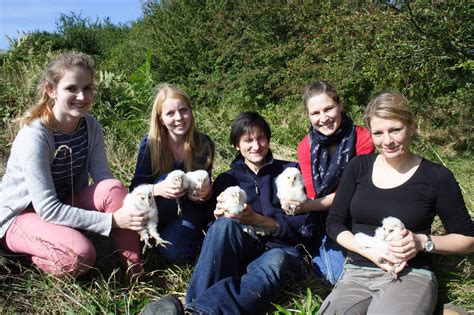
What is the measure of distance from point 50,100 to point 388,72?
453cm

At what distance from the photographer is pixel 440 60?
584cm

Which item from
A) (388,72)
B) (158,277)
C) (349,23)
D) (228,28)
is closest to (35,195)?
(158,277)

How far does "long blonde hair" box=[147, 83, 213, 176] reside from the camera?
3332mm

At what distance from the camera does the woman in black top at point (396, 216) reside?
7.68ft

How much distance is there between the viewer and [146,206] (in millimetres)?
2826

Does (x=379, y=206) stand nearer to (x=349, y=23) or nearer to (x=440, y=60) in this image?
(x=440, y=60)

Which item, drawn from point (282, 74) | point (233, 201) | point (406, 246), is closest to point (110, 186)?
point (233, 201)

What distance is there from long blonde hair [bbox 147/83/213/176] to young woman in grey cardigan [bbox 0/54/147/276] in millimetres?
373

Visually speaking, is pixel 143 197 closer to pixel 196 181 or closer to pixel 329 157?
Answer: pixel 196 181

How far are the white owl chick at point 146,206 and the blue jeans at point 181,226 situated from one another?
21cm

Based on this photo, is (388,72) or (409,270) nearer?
(409,270)

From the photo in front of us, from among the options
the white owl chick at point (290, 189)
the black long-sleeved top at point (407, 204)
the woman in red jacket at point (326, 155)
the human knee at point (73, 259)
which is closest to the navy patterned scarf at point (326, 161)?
the woman in red jacket at point (326, 155)

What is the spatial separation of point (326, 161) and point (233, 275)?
3.28ft

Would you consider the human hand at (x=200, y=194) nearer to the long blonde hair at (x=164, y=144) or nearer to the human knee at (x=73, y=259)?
the long blonde hair at (x=164, y=144)
